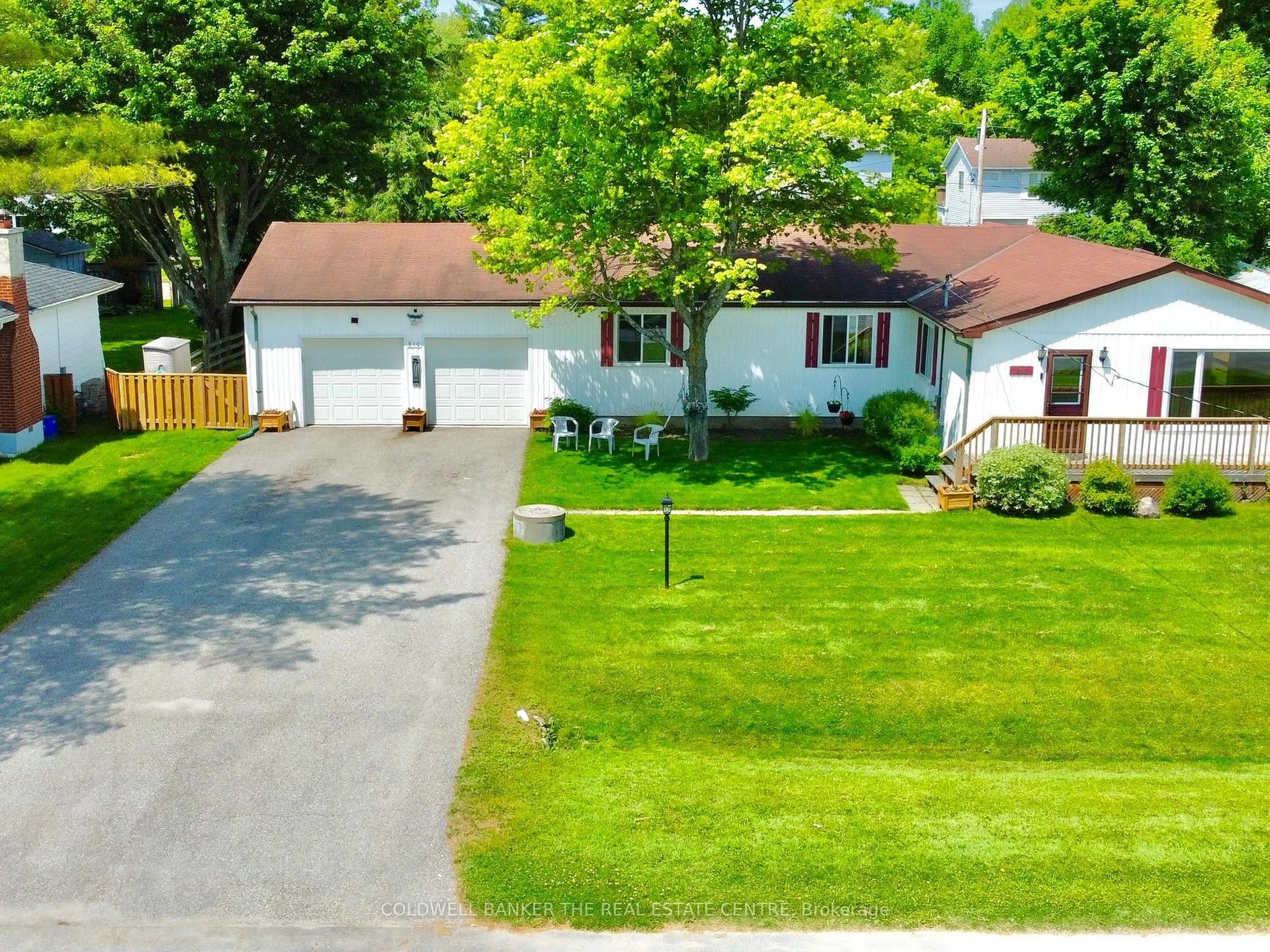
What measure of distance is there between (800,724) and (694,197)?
1139 cm

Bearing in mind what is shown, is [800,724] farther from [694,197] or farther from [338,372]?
[338,372]

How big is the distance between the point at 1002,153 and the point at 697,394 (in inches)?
1577

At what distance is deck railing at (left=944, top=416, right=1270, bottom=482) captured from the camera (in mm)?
22406

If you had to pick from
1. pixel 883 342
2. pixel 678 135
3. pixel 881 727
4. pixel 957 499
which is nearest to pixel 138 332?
pixel 883 342

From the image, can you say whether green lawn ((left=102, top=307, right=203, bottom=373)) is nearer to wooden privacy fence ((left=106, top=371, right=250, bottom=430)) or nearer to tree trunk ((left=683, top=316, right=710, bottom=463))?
wooden privacy fence ((left=106, top=371, right=250, bottom=430))

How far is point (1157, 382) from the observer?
75.0 feet

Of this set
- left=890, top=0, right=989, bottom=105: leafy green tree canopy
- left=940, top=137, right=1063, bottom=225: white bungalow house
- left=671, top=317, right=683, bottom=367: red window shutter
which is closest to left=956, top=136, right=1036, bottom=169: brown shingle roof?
left=940, top=137, right=1063, bottom=225: white bungalow house

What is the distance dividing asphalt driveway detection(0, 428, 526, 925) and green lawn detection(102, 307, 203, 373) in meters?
15.3

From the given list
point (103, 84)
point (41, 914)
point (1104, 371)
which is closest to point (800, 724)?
point (41, 914)

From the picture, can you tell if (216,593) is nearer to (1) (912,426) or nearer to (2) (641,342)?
(2) (641,342)

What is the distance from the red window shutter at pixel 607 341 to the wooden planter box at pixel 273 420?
719cm

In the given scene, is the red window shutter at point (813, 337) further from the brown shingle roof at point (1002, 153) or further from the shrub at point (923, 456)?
the brown shingle roof at point (1002, 153)

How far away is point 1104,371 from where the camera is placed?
2294 cm

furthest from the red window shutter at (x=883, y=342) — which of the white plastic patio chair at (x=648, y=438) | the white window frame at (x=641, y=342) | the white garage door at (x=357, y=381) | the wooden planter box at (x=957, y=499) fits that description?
the white garage door at (x=357, y=381)
